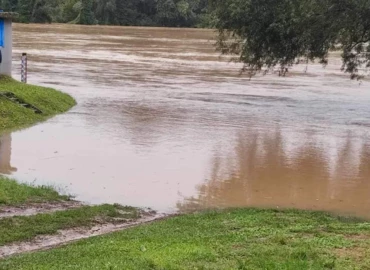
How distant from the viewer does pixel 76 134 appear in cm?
2023

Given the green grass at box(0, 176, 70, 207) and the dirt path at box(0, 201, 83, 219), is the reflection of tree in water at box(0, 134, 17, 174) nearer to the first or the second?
the green grass at box(0, 176, 70, 207)

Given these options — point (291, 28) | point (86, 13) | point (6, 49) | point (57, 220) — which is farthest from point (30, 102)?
point (86, 13)

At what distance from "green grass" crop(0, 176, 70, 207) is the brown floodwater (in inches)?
29.7

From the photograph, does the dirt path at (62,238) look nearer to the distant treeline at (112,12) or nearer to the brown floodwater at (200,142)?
the brown floodwater at (200,142)

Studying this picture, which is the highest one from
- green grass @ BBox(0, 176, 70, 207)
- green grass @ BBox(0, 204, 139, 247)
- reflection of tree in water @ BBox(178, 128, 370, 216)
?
green grass @ BBox(0, 204, 139, 247)

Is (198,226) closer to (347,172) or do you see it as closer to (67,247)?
(67,247)

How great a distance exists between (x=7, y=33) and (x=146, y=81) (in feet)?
38.5

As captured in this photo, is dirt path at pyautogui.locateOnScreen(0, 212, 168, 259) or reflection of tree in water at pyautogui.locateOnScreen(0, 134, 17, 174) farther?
reflection of tree in water at pyautogui.locateOnScreen(0, 134, 17, 174)

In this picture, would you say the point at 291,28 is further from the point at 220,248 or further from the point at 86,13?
the point at 86,13

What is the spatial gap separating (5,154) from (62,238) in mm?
7875

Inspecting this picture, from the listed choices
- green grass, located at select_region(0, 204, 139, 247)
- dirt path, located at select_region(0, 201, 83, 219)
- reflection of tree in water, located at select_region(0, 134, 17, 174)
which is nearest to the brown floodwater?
reflection of tree in water, located at select_region(0, 134, 17, 174)

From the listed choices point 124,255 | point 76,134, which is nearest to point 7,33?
point 76,134

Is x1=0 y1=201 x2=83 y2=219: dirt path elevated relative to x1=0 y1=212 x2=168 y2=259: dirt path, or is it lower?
lower

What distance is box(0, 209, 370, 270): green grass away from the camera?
23.6 feet
